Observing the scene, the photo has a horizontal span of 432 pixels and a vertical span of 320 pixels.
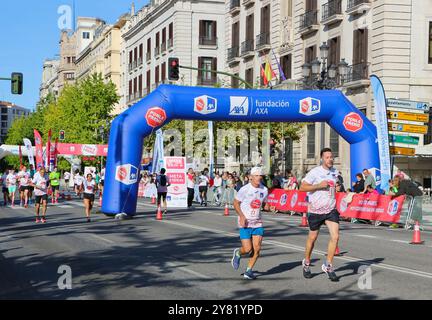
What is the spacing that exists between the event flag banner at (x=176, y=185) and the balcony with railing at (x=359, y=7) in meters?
11.2

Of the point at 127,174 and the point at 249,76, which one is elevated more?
the point at 249,76

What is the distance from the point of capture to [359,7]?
36.5 m

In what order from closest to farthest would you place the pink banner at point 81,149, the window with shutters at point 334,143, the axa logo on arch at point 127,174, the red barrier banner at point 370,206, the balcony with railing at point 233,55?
the red barrier banner at point 370,206 → the axa logo on arch at point 127,174 → the window with shutters at point 334,143 → the balcony with railing at point 233,55 → the pink banner at point 81,149

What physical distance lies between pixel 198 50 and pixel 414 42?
102 feet

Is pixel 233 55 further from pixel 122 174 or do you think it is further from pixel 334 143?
pixel 122 174

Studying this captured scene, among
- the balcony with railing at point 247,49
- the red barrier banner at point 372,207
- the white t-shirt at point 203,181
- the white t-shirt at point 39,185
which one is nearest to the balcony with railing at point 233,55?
the balcony with railing at point 247,49


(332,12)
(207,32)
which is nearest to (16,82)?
(332,12)

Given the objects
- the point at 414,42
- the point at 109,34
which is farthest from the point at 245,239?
the point at 109,34

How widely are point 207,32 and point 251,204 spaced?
55363 millimetres

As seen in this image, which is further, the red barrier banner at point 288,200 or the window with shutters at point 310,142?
the window with shutters at point 310,142

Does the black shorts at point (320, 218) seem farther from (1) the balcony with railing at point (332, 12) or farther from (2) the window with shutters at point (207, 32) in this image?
(2) the window with shutters at point (207, 32)

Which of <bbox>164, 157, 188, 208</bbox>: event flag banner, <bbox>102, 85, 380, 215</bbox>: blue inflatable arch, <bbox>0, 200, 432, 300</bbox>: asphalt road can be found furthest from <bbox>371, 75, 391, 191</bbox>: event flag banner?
<bbox>164, 157, 188, 208</bbox>: event flag banner

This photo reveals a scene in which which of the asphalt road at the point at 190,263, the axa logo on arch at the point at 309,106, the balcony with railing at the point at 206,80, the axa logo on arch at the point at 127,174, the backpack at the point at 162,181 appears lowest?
the asphalt road at the point at 190,263

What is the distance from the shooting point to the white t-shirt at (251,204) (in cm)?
1125
